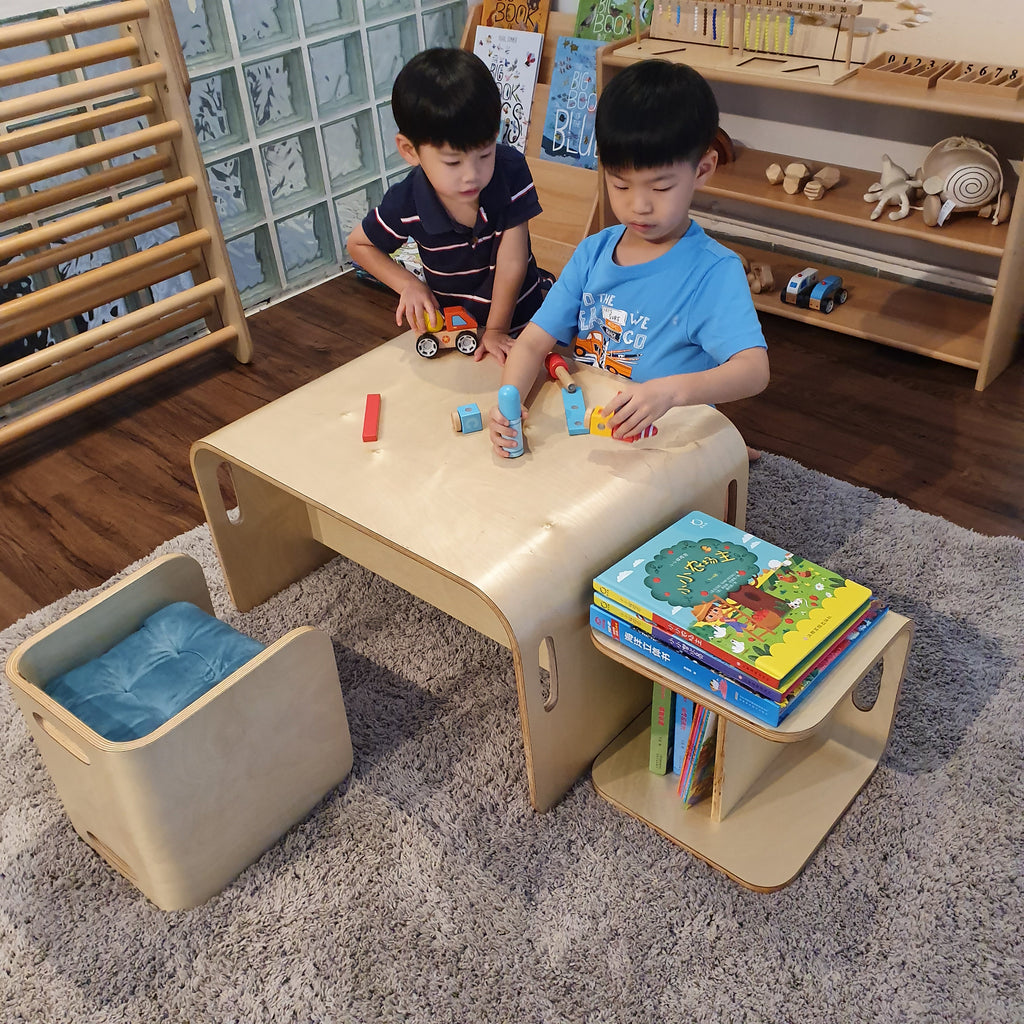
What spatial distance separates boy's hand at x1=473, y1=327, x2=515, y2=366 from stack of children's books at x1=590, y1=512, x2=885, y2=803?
519 millimetres

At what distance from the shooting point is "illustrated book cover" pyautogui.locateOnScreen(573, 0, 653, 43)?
114 inches

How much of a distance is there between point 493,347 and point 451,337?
0.27ft

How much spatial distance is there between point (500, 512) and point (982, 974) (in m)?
0.85

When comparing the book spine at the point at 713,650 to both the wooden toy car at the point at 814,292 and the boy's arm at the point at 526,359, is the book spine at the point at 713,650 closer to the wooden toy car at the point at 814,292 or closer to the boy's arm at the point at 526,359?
the boy's arm at the point at 526,359

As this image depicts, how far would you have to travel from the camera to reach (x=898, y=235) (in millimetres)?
2648

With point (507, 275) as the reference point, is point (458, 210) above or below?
above

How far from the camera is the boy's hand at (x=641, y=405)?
1.44 metres

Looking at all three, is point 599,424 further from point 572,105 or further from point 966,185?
point 572,105

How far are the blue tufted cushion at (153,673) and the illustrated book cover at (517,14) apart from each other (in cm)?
231

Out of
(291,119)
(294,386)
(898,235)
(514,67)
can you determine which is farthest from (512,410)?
(514,67)

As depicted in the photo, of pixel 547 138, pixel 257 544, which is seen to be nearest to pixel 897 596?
pixel 257 544

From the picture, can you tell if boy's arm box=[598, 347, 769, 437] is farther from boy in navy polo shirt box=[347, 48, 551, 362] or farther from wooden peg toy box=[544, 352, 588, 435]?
boy in navy polo shirt box=[347, 48, 551, 362]

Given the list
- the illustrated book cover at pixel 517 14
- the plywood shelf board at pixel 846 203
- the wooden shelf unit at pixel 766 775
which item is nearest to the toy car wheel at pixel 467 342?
the wooden shelf unit at pixel 766 775

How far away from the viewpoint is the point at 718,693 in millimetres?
1236
